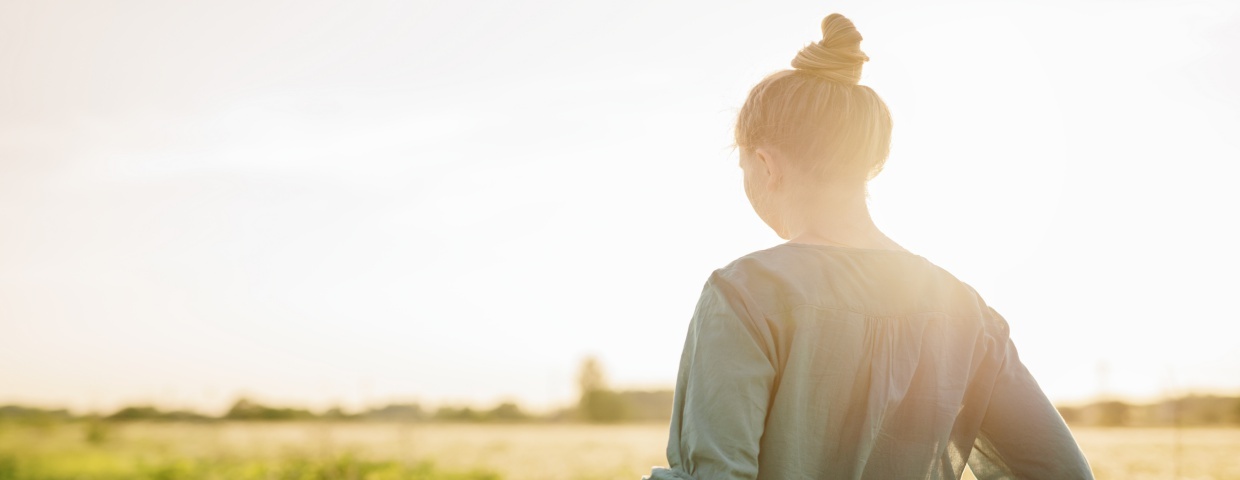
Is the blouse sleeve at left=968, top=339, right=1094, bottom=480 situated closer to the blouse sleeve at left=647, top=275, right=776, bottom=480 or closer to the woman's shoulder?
the woman's shoulder

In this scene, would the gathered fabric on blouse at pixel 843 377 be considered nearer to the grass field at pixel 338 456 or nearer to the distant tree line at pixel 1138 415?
the grass field at pixel 338 456

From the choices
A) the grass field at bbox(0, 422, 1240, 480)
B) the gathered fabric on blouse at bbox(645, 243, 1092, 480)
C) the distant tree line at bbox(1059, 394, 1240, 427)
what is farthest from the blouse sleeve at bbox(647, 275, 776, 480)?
the distant tree line at bbox(1059, 394, 1240, 427)

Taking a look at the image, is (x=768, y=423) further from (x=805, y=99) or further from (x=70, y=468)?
(x=70, y=468)

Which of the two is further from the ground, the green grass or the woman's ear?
the woman's ear

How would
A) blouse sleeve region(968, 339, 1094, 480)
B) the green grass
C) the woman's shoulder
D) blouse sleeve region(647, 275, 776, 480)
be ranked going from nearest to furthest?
blouse sleeve region(647, 275, 776, 480)
the woman's shoulder
blouse sleeve region(968, 339, 1094, 480)
the green grass

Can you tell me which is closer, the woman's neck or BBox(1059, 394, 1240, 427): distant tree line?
the woman's neck

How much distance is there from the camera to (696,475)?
3.96ft

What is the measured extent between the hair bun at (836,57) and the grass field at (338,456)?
25.0 ft

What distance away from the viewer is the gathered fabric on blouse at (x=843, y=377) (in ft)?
4.08

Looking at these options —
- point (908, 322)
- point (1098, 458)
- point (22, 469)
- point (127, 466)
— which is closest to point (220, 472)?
point (127, 466)

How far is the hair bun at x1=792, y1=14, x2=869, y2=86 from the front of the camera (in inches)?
56.1

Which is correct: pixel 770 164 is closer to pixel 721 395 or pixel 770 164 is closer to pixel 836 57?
pixel 836 57

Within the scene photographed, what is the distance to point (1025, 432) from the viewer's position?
61.0 inches

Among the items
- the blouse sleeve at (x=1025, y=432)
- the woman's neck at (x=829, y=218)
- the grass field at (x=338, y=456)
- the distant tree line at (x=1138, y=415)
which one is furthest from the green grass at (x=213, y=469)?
the distant tree line at (x=1138, y=415)
